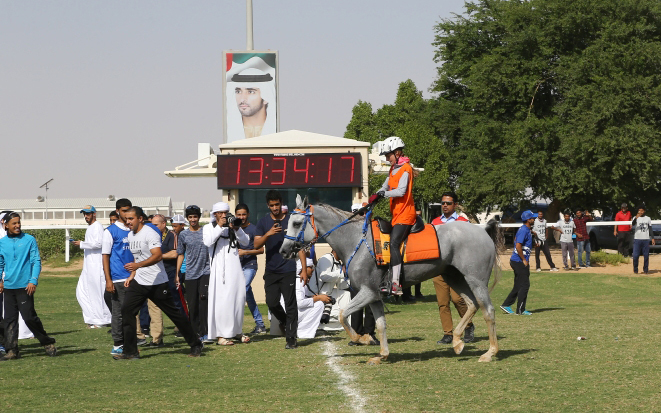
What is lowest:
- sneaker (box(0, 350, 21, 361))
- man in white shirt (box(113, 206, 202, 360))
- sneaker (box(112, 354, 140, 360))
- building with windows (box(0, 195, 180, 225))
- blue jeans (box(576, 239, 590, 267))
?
building with windows (box(0, 195, 180, 225))

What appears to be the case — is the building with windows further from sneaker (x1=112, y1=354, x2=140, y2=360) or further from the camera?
sneaker (x1=112, y1=354, x2=140, y2=360)

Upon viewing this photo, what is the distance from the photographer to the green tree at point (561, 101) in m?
39.2

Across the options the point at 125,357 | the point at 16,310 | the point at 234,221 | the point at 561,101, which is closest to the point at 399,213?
the point at 234,221

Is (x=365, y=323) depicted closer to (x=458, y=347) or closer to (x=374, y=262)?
(x=458, y=347)

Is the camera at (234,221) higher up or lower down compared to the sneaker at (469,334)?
higher up

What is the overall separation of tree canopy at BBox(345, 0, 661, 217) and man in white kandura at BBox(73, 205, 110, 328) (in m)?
27.8

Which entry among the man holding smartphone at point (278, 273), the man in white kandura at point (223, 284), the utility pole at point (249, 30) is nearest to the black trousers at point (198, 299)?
the man in white kandura at point (223, 284)

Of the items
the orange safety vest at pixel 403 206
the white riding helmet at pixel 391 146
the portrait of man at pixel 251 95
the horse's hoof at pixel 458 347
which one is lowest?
the horse's hoof at pixel 458 347

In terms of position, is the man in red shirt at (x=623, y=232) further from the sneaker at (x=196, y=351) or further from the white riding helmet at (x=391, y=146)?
the sneaker at (x=196, y=351)

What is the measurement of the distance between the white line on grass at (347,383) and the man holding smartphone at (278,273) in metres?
0.65

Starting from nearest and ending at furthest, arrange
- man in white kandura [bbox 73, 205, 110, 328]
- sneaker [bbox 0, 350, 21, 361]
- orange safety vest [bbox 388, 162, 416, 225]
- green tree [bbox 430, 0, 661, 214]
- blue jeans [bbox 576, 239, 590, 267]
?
1. orange safety vest [bbox 388, 162, 416, 225]
2. sneaker [bbox 0, 350, 21, 361]
3. man in white kandura [bbox 73, 205, 110, 328]
4. blue jeans [bbox 576, 239, 590, 267]
5. green tree [bbox 430, 0, 661, 214]

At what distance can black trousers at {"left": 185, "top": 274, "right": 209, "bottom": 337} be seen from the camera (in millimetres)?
12820

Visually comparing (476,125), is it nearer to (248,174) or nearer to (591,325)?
(248,174)

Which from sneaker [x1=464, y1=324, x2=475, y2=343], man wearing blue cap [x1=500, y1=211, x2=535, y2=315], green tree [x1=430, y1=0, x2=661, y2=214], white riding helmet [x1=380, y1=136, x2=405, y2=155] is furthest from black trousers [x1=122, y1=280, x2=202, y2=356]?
green tree [x1=430, y1=0, x2=661, y2=214]
